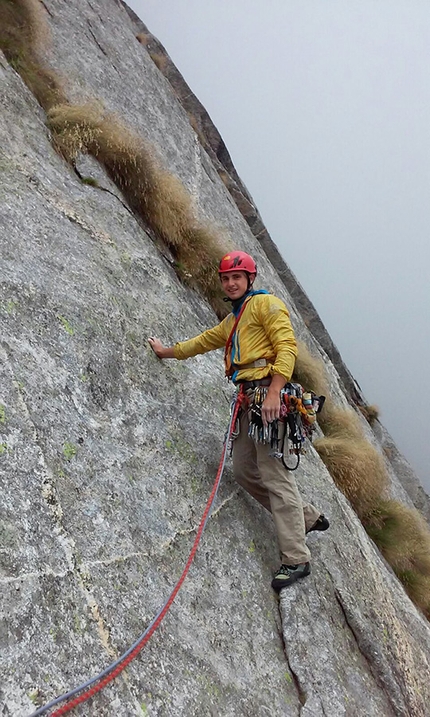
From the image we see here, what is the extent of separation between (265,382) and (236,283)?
1043 millimetres

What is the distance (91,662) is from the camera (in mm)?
2992

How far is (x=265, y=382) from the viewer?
4844mm

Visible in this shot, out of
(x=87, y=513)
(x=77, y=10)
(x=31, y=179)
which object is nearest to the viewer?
(x=87, y=513)

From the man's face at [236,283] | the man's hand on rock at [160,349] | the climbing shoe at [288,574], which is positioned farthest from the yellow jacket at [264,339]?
the climbing shoe at [288,574]

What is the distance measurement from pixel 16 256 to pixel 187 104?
46.0 ft

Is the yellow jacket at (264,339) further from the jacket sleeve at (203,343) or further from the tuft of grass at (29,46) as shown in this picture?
the tuft of grass at (29,46)

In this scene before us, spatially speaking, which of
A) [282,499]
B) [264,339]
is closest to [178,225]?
[264,339]

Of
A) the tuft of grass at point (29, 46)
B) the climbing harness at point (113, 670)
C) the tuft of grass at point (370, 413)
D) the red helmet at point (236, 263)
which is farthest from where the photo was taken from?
the tuft of grass at point (370, 413)

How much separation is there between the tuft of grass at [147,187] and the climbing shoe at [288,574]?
4436 millimetres

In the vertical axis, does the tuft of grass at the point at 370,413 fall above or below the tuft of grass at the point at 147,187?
below

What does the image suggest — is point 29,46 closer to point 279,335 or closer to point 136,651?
point 279,335

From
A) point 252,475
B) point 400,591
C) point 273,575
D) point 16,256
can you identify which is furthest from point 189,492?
point 400,591

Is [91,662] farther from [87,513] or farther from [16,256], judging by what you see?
[16,256]

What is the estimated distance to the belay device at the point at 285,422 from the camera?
4750 mm
